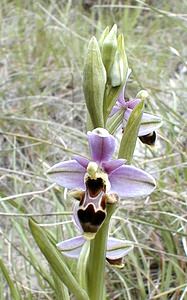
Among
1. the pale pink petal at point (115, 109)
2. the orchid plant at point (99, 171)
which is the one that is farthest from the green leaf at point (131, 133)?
the pale pink petal at point (115, 109)

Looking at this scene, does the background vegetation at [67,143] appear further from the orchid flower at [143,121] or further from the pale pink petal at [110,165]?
the pale pink petal at [110,165]

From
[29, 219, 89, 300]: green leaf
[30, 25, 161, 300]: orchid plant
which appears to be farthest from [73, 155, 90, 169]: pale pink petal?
[29, 219, 89, 300]: green leaf

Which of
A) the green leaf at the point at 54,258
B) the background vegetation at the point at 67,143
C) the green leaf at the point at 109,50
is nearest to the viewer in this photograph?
the green leaf at the point at 54,258

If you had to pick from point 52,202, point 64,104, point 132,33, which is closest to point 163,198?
point 52,202

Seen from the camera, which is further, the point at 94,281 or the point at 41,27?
the point at 41,27

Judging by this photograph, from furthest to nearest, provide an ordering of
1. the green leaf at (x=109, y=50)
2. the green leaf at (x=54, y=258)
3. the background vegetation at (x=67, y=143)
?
the background vegetation at (x=67, y=143) → the green leaf at (x=109, y=50) → the green leaf at (x=54, y=258)

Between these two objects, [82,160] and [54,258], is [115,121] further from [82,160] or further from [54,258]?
[54,258]

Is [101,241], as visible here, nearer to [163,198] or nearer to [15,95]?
[163,198]
